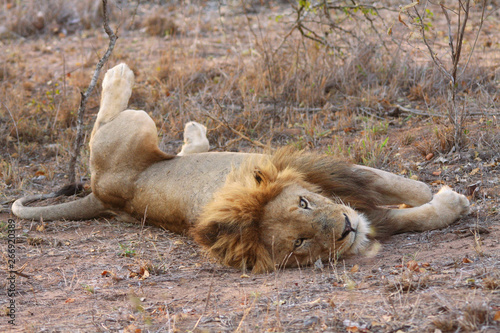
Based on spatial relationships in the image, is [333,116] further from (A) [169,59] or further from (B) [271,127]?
(A) [169,59]

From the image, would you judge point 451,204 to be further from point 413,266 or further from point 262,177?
point 262,177

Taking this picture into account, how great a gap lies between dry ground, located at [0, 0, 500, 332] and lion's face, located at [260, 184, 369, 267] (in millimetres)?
111

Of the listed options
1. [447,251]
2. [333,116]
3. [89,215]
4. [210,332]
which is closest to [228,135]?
[333,116]

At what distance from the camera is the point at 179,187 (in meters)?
3.94

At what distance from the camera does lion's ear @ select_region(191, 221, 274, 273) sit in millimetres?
3211

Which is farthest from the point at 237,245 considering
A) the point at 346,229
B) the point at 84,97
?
the point at 84,97

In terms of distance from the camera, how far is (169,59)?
752 centimetres

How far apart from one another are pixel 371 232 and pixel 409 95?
3083mm

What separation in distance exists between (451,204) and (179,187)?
1.73 m

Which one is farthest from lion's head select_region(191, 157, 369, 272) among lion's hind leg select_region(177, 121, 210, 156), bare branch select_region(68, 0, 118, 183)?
bare branch select_region(68, 0, 118, 183)

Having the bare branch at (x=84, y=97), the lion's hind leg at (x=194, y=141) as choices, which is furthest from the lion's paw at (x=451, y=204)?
the bare branch at (x=84, y=97)

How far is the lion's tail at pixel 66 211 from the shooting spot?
4492 mm

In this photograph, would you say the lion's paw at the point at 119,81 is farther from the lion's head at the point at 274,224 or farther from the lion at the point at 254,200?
the lion's head at the point at 274,224

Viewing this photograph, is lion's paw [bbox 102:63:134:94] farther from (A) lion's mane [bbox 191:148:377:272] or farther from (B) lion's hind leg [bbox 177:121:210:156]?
(A) lion's mane [bbox 191:148:377:272]
